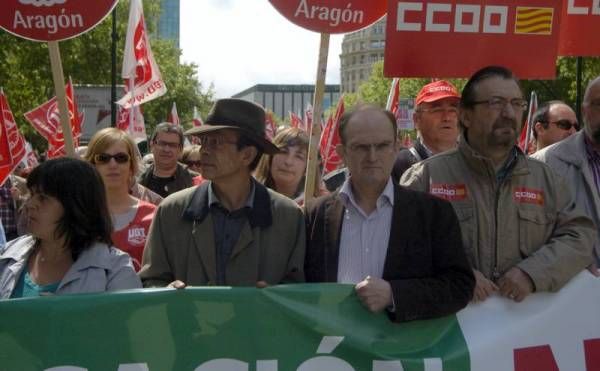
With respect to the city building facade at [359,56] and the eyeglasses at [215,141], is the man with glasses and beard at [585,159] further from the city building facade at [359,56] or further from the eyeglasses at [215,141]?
the city building facade at [359,56]

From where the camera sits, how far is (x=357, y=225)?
12.4ft

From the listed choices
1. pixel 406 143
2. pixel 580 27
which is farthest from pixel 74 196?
pixel 406 143

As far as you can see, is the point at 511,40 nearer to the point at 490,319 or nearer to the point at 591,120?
the point at 591,120

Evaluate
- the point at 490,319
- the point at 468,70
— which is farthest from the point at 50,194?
the point at 468,70

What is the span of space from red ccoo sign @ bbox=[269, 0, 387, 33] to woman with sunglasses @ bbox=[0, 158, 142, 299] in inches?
57.8

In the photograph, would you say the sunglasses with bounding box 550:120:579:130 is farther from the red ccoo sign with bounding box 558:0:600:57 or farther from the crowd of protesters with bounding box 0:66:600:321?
the crowd of protesters with bounding box 0:66:600:321

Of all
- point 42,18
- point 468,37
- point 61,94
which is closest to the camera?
point 61,94

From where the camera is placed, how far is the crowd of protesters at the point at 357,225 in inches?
144

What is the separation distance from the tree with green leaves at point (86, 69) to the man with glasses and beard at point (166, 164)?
18.9 meters

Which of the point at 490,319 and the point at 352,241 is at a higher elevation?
the point at 352,241

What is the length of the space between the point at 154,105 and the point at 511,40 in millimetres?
46219

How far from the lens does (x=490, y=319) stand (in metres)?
3.95

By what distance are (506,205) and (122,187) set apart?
221 centimetres

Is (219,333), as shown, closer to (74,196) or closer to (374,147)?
(74,196)
